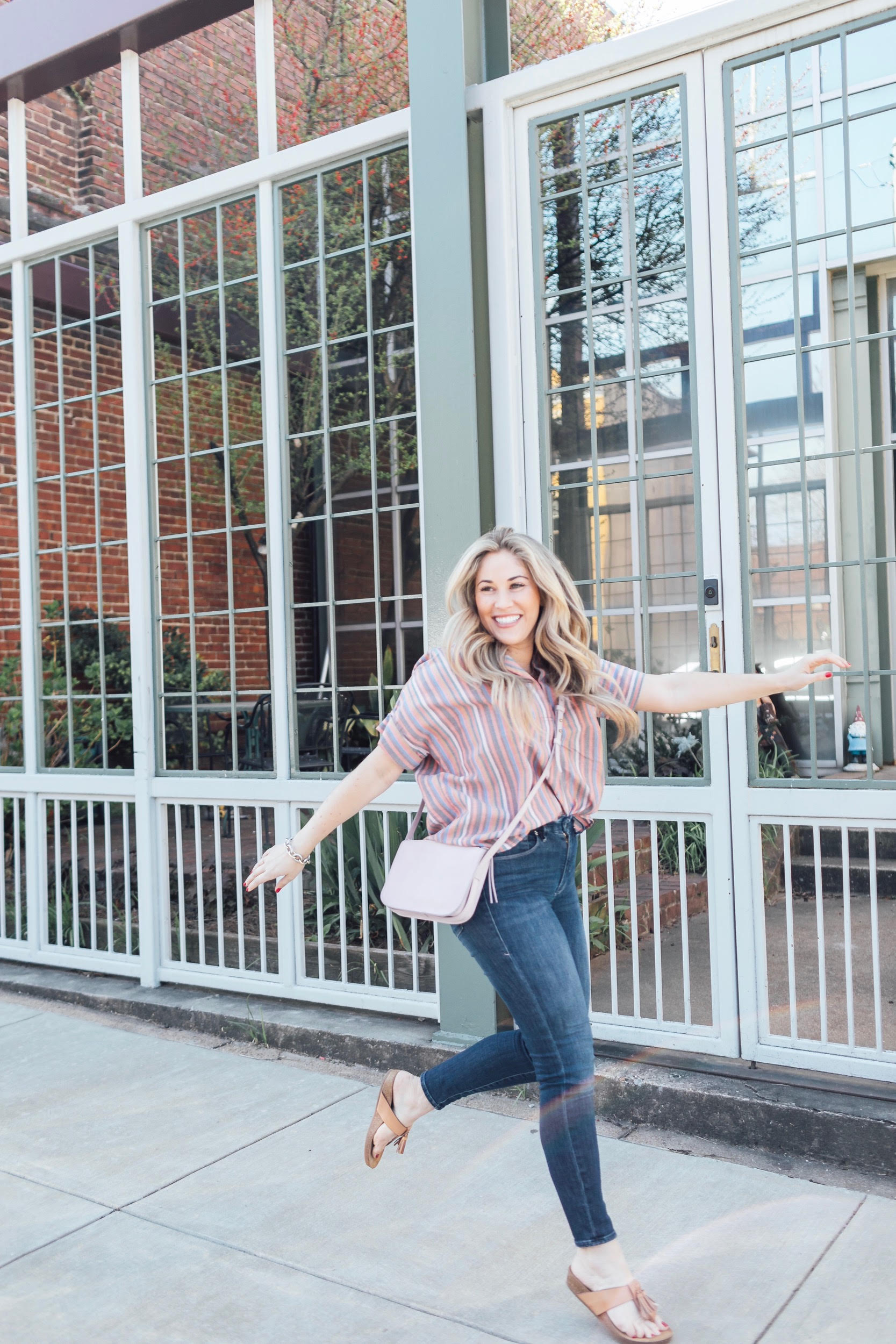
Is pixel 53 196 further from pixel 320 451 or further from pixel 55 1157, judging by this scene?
pixel 55 1157

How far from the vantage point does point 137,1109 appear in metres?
3.62

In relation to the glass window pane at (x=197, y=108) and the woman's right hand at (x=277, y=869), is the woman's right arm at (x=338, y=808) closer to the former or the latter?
the woman's right hand at (x=277, y=869)

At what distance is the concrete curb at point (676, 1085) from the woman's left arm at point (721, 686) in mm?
1328

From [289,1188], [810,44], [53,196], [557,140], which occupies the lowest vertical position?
[289,1188]

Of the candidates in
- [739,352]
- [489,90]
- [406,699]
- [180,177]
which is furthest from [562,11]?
[406,699]

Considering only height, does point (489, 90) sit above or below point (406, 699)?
above

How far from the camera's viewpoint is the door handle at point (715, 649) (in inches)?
134

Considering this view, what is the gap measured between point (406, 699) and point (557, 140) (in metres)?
3.71

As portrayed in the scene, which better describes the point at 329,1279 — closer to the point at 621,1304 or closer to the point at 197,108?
the point at 621,1304

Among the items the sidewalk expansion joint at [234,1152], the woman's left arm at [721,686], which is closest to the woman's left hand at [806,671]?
the woman's left arm at [721,686]

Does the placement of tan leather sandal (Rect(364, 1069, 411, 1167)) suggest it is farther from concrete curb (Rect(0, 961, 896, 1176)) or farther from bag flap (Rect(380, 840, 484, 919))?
concrete curb (Rect(0, 961, 896, 1176))

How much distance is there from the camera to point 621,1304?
2252 mm

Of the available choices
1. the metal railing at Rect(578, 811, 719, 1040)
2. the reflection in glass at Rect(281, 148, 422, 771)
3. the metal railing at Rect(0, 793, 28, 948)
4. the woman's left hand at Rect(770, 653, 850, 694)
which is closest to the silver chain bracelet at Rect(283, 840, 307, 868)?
the metal railing at Rect(578, 811, 719, 1040)

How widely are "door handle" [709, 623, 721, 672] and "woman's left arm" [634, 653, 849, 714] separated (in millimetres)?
881
